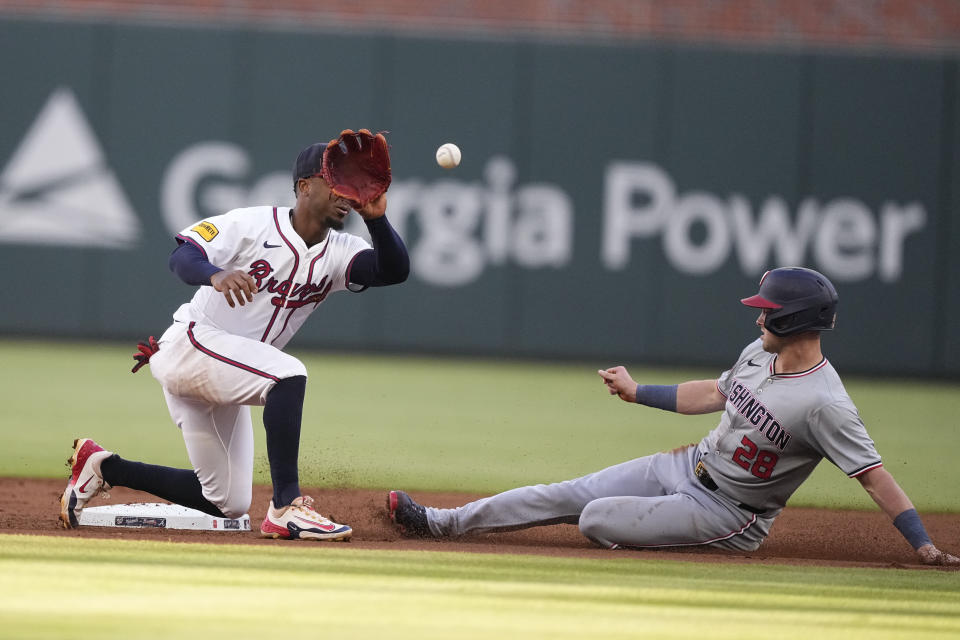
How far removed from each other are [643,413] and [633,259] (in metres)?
3.21

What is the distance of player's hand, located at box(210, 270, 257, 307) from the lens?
4.35 meters

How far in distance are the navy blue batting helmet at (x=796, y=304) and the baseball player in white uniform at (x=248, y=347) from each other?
1330 mm

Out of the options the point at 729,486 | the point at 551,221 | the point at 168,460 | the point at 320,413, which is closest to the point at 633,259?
the point at 551,221

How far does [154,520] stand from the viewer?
5.08 m

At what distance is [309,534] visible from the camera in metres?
4.63

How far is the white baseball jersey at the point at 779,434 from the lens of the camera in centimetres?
453

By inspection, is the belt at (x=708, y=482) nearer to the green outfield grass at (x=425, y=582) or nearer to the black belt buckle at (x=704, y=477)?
the black belt buckle at (x=704, y=477)

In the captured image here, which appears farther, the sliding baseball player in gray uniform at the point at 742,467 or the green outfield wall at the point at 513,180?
the green outfield wall at the point at 513,180

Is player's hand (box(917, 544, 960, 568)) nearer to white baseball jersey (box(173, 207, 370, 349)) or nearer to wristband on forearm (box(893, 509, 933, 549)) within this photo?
wristband on forearm (box(893, 509, 933, 549))

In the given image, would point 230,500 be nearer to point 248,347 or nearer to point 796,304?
point 248,347

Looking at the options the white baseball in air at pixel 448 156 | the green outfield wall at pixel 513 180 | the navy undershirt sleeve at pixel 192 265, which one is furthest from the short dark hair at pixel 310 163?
A: the green outfield wall at pixel 513 180

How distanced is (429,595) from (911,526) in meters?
1.83

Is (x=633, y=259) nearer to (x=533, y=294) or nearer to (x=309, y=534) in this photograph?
(x=533, y=294)

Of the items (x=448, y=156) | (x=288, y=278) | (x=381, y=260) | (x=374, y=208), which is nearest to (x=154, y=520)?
(x=288, y=278)
